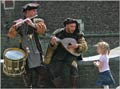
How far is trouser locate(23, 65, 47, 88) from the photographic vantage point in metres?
7.33

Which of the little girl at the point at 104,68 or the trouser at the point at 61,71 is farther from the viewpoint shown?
the little girl at the point at 104,68

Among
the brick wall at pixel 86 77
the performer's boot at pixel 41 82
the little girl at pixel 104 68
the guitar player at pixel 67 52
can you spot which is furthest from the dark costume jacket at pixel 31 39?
the brick wall at pixel 86 77

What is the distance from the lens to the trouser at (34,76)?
24.0 feet

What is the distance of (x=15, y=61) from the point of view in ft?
23.1

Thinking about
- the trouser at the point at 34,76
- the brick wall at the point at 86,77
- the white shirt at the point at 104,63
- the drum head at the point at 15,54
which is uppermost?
the drum head at the point at 15,54

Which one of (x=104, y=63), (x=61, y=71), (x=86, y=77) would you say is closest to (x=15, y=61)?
(x=61, y=71)

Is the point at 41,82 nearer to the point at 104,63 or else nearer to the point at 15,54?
the point at 15,54

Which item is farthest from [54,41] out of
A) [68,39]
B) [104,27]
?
[104,27]

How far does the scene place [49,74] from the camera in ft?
25.2

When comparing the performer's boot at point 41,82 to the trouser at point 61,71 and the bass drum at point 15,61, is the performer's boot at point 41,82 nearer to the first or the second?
the trouser at point 61,71

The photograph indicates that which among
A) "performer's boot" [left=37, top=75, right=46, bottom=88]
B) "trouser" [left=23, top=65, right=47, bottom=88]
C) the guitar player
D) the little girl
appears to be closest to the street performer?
"trouser" [left=23, top=65, right=47, bottom=88]

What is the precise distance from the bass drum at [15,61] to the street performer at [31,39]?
0.47 ft

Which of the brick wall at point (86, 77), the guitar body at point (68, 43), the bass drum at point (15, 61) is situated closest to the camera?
the bass drum at point (15, 61)

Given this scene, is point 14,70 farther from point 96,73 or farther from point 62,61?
point 96,73
